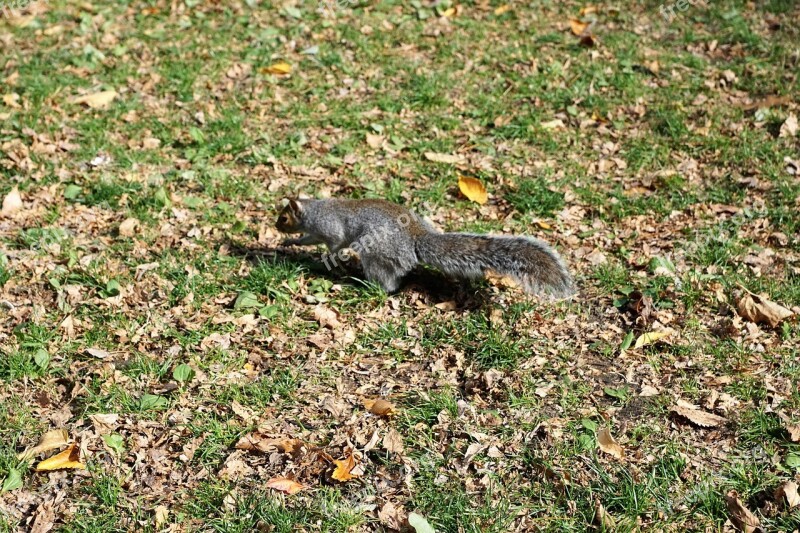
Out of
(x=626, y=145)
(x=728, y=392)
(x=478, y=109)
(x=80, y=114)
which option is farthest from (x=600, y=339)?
(x=80, y=114)

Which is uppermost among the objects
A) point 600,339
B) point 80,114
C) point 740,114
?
point 740,114

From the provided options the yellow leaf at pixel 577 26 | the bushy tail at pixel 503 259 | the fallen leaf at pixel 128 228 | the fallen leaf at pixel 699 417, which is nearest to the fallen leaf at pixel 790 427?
the fallen leaf at pixel 699 417

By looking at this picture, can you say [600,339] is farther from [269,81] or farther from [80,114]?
[80,114]

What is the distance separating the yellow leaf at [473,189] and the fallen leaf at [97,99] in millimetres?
3277

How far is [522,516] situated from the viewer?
334cm

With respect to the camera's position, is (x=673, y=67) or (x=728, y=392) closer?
(x=728, y=392)

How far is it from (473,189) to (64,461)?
10.7 ft

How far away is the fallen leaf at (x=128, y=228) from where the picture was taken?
5.28 metres

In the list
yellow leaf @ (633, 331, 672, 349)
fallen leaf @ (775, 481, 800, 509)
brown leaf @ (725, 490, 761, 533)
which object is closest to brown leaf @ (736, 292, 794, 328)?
yellow leaf @ (633, 331, 672, 349)

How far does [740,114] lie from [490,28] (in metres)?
2.73

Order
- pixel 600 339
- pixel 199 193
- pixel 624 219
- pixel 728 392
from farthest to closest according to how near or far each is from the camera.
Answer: pixel 199 193 → pixel 624 219 → pixel 600 339 → pixel 728 392

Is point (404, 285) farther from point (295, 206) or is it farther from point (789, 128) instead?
point (789, 128)

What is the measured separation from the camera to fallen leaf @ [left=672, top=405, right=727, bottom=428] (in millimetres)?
3682

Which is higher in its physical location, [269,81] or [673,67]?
[673,67]
